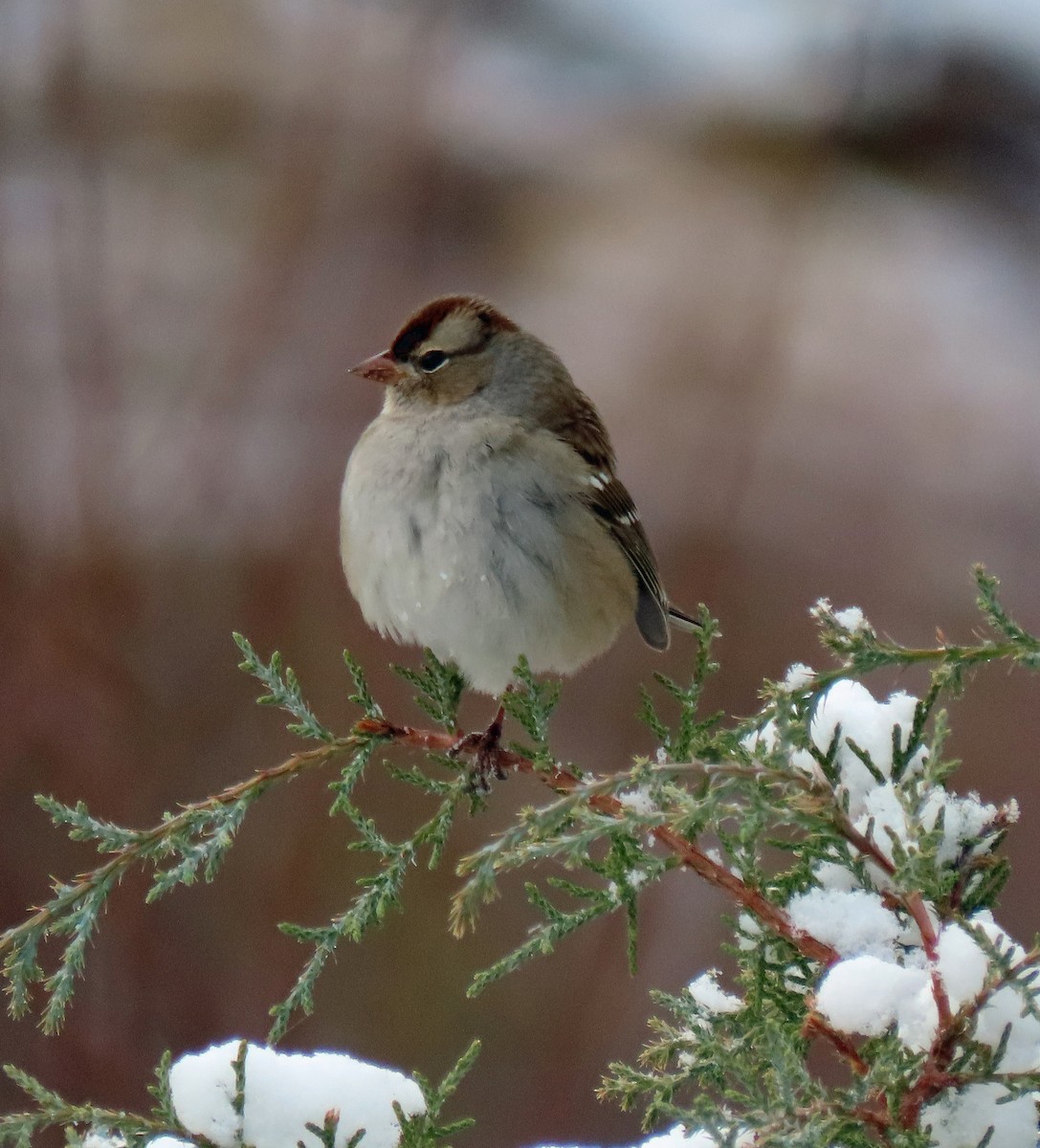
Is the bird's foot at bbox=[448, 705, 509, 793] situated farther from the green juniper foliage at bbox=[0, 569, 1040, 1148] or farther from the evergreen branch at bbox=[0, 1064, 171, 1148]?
the evergreen branch at bbox=[0, 1064, 171, 1148]

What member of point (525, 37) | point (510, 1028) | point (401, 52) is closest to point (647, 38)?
point (525, 37)

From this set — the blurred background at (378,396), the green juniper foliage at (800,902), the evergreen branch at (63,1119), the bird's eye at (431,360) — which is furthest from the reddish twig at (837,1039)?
the blurred background at (378,396)

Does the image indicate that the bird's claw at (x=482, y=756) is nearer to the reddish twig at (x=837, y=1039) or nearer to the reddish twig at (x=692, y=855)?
the reddish twig at (x=692, y=855)

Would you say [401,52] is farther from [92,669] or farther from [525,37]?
[92,669]

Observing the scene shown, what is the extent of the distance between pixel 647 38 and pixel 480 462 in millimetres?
5554

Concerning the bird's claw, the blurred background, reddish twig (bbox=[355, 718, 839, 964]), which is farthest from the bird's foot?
the blurred background

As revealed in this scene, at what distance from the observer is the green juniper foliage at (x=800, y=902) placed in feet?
2.97

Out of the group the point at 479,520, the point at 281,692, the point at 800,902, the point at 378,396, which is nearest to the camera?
the point at 800,902

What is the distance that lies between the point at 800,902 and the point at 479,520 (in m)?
1.10

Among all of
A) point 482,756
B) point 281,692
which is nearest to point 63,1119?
point 281,692

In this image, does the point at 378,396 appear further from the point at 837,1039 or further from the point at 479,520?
the point at 837,1039

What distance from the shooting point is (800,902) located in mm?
1134

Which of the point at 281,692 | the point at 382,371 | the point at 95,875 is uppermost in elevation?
the point at 382,371

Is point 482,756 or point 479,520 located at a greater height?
point 479,520
